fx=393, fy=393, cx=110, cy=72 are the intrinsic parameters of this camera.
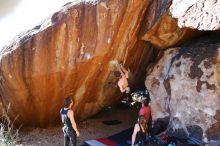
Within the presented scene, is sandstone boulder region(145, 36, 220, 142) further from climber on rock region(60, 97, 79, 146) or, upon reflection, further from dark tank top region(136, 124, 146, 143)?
climber on rock region(60, 97, 79, 146)

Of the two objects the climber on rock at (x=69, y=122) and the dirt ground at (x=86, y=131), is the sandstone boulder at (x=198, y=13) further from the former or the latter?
the dirt ground at (x=86, y=131)

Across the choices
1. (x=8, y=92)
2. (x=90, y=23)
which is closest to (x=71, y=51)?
(x=90, y=23)

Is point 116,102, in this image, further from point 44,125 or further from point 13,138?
point 13,138

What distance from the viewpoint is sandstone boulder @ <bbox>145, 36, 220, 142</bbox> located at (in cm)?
748

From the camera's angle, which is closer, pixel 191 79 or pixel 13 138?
pixel 191 79

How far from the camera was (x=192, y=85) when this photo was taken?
775 centimetres

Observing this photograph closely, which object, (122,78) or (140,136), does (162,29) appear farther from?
(140,136)

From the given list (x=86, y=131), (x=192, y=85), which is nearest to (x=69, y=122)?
A: (x=86, y=131)

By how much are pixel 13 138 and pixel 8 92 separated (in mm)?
1046

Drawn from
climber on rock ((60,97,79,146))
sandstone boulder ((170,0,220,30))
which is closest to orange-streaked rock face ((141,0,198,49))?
sandstone boulder ((170,0,220,30))

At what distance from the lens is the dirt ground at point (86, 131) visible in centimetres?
881

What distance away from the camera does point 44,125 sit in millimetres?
9523

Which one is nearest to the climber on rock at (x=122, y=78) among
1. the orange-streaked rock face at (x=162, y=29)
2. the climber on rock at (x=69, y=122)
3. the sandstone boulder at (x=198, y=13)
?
the orange-streaked rock face at (x=162, y=29)

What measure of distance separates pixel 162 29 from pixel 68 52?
205 cm
